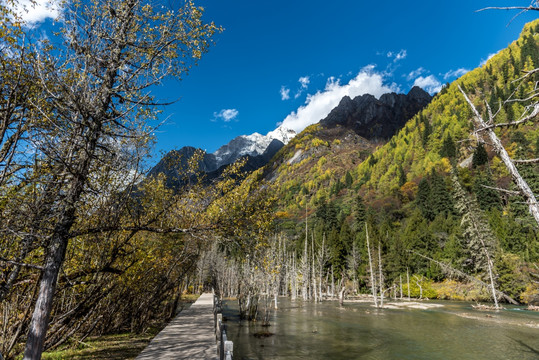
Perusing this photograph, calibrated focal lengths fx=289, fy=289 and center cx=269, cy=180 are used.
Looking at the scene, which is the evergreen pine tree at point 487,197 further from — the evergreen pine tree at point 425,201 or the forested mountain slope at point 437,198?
the evergreen pine tree at point 425,201

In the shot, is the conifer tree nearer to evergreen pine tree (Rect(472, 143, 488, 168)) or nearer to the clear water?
the clear water

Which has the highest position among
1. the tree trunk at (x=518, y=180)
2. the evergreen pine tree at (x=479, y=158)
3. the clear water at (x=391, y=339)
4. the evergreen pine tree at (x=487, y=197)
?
the evergreen pine tree at (x=479, y=158)

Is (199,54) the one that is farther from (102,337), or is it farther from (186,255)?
(186,255)

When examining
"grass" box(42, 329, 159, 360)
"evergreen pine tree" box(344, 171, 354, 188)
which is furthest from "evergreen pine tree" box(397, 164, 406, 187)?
"grass" box(42, 329, 159, 360)

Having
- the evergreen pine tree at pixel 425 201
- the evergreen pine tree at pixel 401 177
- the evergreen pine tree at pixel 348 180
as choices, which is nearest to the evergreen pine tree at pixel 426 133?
the evergreen pine tree at pixel 401 177

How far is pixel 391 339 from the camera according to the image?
62.0 ft

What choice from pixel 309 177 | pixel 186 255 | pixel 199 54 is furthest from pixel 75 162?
pixel 309 177

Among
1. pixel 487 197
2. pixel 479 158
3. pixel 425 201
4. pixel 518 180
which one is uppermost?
pixel 479 158

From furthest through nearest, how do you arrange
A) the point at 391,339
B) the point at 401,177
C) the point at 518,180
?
1. the point at 401,177
2. the point at 391,339
3. the point at 518,180

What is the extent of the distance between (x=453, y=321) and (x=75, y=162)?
31821 mm

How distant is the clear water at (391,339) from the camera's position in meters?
15.0

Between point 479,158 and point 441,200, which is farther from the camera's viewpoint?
point 479,158

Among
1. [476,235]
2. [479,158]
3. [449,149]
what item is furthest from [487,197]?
[449,149]

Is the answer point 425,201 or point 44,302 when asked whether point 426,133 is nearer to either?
point 425,201
